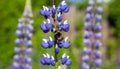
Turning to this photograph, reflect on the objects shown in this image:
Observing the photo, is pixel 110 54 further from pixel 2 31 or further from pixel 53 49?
pixel 53 49

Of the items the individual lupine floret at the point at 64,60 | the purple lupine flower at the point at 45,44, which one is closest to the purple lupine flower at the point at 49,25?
the purple lupine flower at the point at 45,44

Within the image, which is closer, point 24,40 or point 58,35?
point 58,35

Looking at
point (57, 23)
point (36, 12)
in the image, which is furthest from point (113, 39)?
point (57, 23)

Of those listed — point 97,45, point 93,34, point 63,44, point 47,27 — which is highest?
point 93,34

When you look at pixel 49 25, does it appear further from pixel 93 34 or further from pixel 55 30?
pixel 93 34

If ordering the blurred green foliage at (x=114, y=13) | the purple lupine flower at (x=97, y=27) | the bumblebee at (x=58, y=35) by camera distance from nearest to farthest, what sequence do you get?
the bumblebee at (x=58, y=35), the purple lupine flower at (x=97, y=27), the blurred green foliage at (x=114, y=13)

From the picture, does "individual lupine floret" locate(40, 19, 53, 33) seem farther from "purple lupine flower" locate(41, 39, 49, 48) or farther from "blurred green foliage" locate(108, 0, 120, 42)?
"blurred green foliage" locate(108, 0, 120, 42)

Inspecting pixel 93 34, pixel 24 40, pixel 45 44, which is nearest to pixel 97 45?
pixel 93 34

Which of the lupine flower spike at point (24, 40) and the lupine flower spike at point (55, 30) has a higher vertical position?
the lupine flower spike at point (24, 40)

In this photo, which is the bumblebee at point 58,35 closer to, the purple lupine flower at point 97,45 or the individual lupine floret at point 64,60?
the individual lupine floret at point 64,60

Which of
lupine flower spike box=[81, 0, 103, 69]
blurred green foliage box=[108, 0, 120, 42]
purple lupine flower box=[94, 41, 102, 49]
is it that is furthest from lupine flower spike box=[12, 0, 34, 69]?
blurred green foliage box=[108, 0, 120, 42]

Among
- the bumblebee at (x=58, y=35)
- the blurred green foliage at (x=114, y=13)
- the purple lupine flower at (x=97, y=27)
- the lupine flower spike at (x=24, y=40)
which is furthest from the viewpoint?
the blurred green foliage at (x=114, y=13)
